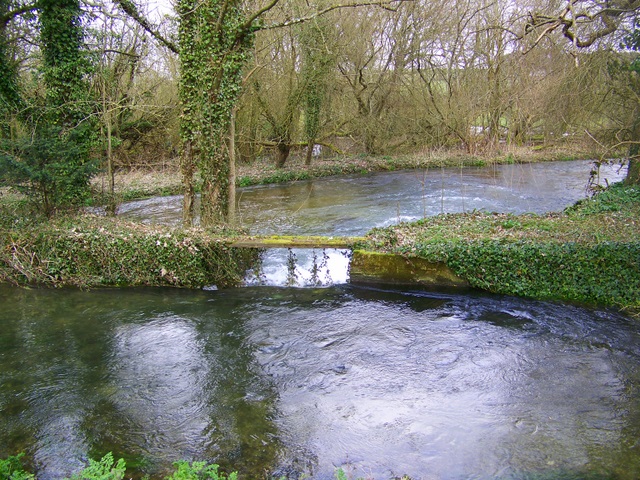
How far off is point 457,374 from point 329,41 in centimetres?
1835

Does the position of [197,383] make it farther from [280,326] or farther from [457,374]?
[457,374]

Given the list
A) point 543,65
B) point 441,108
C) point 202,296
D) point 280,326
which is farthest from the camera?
point 441,108

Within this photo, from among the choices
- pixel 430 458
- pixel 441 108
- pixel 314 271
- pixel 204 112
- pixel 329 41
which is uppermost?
pixel 329 41

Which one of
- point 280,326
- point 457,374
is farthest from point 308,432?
point 280,326

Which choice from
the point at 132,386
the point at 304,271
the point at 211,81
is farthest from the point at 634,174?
the point at 132,386

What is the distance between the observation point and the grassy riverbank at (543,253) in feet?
28.9

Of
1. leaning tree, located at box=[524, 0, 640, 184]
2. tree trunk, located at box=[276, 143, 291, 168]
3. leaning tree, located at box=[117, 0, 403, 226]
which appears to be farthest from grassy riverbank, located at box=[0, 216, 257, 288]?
tree trunk, located at box=[276, 143, 291, 168]

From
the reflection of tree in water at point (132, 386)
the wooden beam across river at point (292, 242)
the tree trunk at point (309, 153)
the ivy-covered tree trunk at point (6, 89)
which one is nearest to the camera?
the reflection of tree in water at point (132, 386)

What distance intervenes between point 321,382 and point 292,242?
4224mm

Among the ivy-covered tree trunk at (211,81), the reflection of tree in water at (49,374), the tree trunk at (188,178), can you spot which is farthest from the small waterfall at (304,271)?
the reflection of tree in water at (49,374)

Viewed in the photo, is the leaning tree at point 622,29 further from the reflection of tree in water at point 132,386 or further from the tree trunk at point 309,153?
the tree trunk at point 309,153

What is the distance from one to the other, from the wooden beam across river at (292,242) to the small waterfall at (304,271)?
0.27 meters

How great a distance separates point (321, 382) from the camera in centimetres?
674

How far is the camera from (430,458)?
523cm
